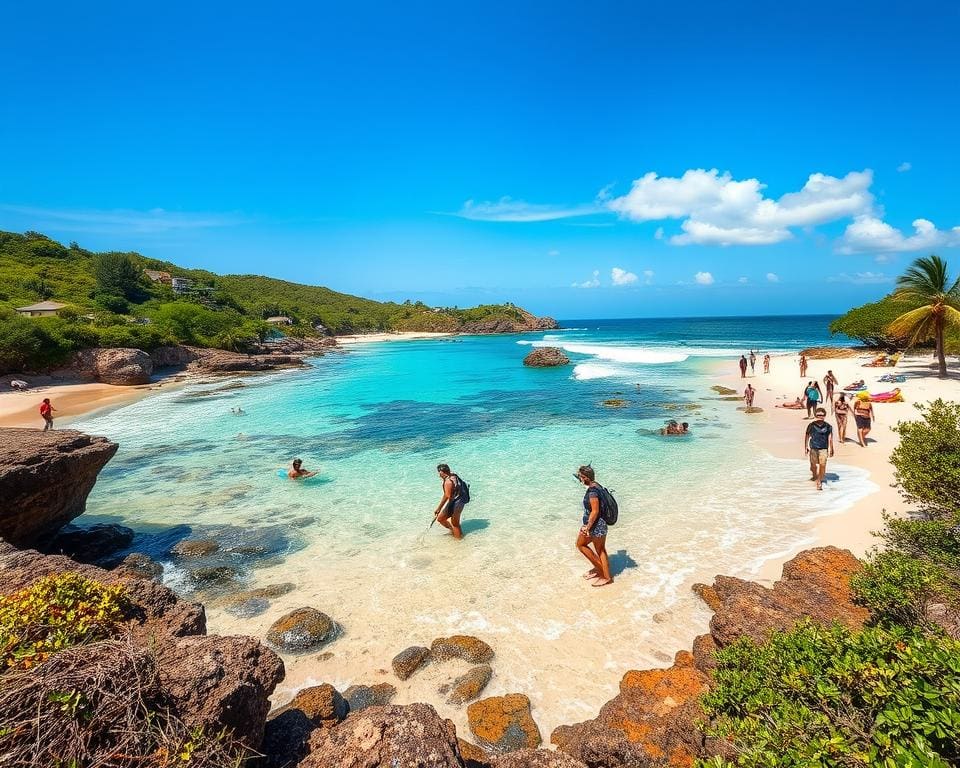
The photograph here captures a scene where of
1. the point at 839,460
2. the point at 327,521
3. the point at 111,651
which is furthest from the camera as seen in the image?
the point at 839,460


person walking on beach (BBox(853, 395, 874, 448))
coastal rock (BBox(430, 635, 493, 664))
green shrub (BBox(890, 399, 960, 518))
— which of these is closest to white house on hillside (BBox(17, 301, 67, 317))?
coastal rock (BBox(430, 635, 493, 664))

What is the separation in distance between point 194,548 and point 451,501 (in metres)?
5.66

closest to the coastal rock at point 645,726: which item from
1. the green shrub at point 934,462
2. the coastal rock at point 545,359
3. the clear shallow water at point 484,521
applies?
the clear shallow water at point 484,521

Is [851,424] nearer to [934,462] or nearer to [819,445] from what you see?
[819,445]

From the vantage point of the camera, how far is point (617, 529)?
10.0 meters

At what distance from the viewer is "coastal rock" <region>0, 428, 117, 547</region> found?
7.99 m

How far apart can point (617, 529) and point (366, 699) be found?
6.20 metres

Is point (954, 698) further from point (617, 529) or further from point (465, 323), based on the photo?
point (465, 323)

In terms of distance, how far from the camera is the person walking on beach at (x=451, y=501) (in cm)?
972

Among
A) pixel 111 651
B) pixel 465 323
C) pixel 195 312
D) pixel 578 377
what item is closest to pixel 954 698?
pixel 111 651

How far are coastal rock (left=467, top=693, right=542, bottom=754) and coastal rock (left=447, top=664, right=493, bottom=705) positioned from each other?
164 mm

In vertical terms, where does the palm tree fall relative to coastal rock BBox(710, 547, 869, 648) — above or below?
above

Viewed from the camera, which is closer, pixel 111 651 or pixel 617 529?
pixel 111 651

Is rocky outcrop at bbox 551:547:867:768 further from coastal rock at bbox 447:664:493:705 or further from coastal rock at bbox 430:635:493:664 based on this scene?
coastal rock at bbox 430:635:493:664
